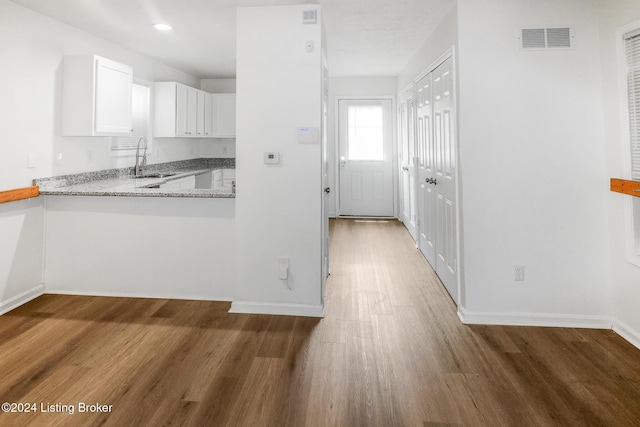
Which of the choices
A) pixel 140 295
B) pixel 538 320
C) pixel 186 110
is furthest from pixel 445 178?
pixel 186 110

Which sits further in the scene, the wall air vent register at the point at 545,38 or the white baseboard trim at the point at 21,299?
the white baseboard trim at the point at 21,299

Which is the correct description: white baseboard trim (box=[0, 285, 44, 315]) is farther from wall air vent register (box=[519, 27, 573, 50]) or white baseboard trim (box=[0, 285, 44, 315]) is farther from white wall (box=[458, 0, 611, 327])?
wall air vent register (box=[519, 27, 573, 50])

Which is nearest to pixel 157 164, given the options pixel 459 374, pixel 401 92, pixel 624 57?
pixel 401 92

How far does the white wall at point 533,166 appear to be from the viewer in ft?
8.84

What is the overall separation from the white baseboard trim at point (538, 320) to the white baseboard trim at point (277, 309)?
3.83ft

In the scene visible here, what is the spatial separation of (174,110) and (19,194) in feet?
8.59

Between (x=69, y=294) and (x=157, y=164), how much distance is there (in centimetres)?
251

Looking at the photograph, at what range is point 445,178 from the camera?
344 centimetres

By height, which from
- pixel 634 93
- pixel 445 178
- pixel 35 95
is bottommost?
pixel 445 178

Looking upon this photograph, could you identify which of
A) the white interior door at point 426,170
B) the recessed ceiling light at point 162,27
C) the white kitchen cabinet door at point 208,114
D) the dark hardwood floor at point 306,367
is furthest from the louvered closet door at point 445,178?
the white kitchen cabinet door at point 208,114

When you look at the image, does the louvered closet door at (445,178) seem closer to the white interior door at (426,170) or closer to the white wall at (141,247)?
the white interior door at (426,170)

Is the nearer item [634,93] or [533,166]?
[634,93]

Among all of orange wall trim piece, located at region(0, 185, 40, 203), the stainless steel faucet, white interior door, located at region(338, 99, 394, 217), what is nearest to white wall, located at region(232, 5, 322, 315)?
orange wall trim piece, located at region(0, 185, 40, 203)

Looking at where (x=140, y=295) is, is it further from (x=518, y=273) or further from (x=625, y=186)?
(x=625, y=186)
